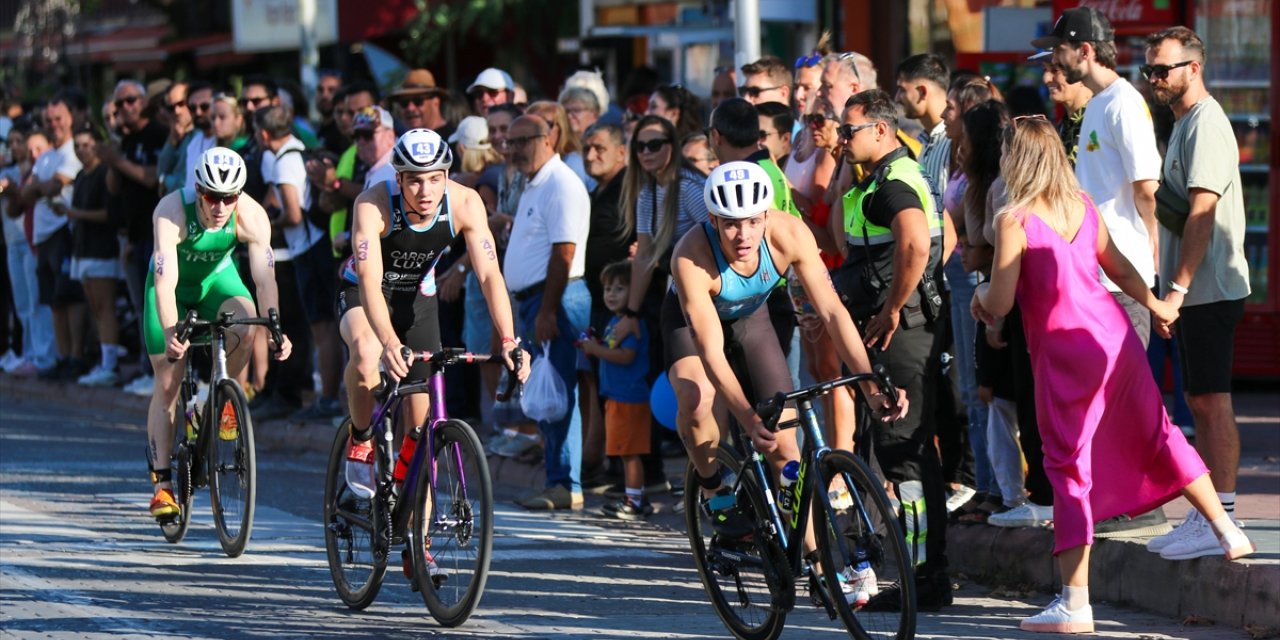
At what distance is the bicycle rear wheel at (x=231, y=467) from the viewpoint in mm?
9273

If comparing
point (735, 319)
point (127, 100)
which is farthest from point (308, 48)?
point (735, 319)

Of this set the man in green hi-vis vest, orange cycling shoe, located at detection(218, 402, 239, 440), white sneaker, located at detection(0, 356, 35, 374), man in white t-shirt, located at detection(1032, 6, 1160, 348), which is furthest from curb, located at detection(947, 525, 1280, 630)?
white sneaker, located at detection(0, 356, 35, 374)

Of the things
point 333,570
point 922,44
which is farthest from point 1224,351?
point 922,44

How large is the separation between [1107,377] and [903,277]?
94cm

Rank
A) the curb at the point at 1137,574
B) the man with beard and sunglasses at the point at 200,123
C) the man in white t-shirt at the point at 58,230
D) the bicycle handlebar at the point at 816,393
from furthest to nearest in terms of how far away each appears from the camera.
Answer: the man in white t-shirt at the point at 58,230, the man with beard and sunglasses at the point at 200,123, the curb at the point at 1137,574, the bicycle handlebar at the point at 816,393

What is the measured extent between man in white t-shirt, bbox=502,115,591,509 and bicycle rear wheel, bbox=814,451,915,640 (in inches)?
161

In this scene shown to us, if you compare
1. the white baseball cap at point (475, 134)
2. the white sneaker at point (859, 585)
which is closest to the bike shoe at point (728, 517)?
the white sneaker at point (859, 585)

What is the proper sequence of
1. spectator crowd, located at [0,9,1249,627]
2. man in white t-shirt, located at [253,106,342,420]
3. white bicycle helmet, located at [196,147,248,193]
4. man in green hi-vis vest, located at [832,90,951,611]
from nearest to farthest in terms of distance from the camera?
man in green hi-vis vest, located at [832,90,951,611]
spectator crowd, located at [0,9,1249,627]
white bicycle helmet, located at [196,147,248,193]
man in white t-shirt, located at [253,106,342,420]

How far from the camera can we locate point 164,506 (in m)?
9.64

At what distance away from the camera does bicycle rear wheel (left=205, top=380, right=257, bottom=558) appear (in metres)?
9.27

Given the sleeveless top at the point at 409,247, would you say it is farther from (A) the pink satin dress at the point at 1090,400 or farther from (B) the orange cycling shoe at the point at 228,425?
(A) the pink satin dress at the point at 1090,400

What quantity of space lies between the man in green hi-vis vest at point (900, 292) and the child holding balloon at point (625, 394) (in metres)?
2.47

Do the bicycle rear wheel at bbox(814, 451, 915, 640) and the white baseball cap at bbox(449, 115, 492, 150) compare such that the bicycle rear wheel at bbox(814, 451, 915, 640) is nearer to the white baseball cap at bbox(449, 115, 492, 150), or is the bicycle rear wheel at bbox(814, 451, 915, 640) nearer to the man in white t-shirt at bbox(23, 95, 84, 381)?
the white baseball cap at bbox(449, 115, 492, 150)

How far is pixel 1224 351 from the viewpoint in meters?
7.80
